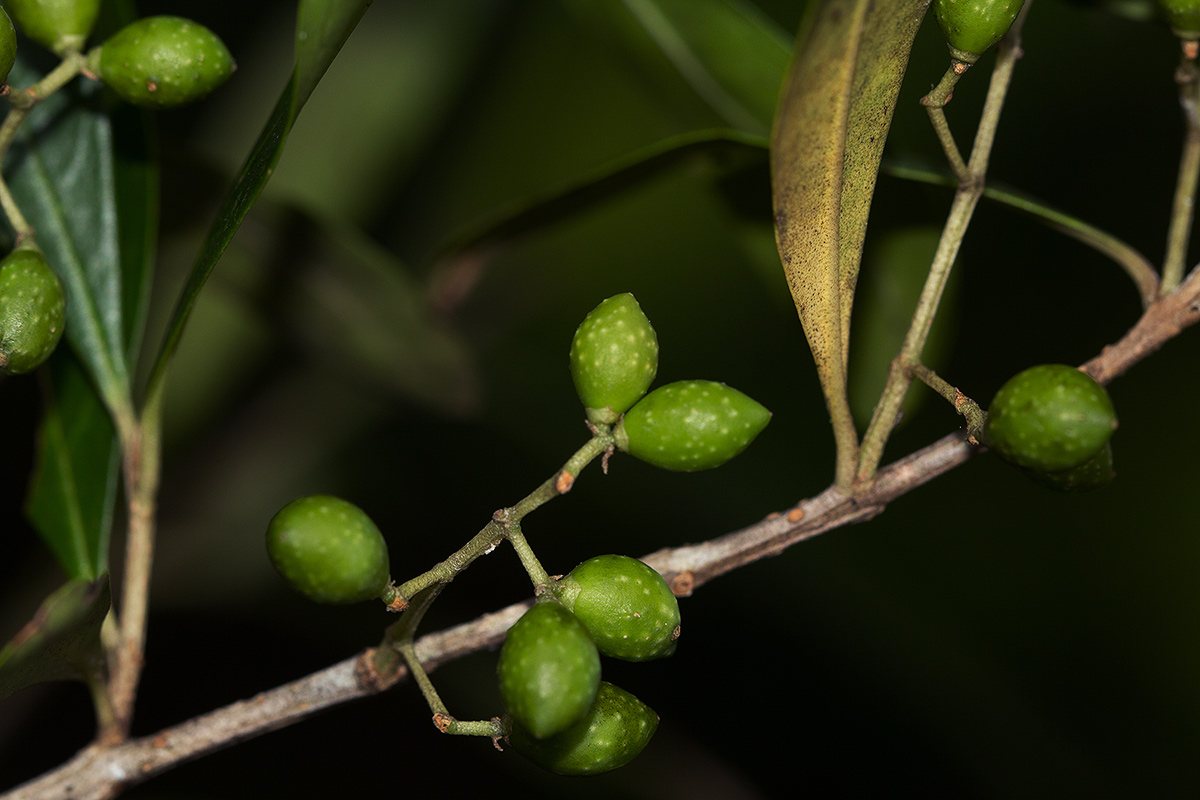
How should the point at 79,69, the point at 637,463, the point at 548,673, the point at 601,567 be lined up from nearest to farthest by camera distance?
1. the point at 548,673
2. the point at 601,567
3. the point at 79,69
4. the point at 637,463

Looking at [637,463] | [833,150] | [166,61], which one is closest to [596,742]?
[833,150]

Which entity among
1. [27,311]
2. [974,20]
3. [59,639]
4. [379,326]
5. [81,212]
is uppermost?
[974,20]

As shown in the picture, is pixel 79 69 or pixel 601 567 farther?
pixel 79 69

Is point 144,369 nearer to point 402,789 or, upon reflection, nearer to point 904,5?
point 402,789

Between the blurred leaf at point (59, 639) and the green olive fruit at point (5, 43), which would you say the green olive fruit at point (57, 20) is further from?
the blurred leaf at point (59, 639)

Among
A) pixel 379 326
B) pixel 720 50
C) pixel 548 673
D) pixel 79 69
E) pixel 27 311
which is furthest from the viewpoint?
pixel 379 326

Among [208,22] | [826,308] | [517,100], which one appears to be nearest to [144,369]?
[208,22]

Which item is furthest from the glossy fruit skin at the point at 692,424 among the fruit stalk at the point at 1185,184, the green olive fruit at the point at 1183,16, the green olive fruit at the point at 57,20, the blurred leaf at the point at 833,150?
the green olive fruit at the point at 57,20

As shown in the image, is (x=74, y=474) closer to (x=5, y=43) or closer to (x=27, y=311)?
(x=27, y=311)
